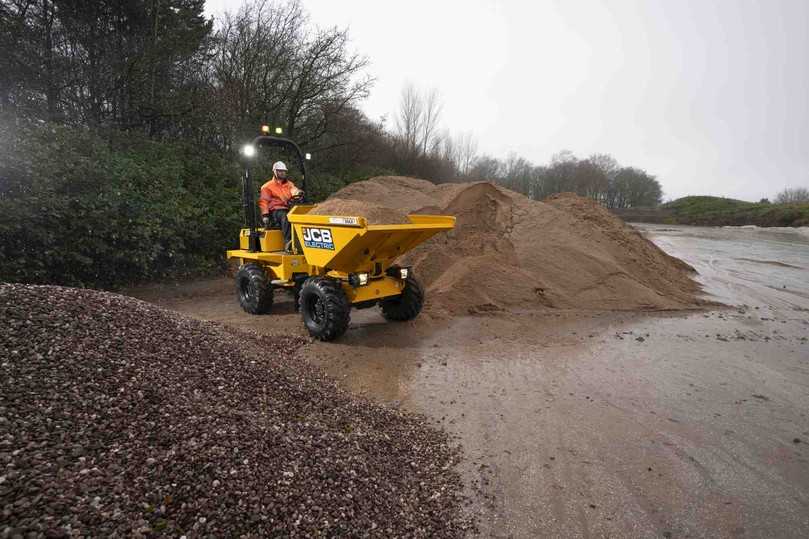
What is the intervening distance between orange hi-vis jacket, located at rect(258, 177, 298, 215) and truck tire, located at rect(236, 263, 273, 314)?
906 millimetres

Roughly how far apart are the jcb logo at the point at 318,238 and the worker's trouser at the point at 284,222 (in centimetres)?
82

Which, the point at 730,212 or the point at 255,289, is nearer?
the point at 255,289

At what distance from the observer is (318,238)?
17.6 ft

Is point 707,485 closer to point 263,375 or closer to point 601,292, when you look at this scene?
point 263,375

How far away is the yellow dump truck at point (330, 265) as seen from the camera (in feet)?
17.0

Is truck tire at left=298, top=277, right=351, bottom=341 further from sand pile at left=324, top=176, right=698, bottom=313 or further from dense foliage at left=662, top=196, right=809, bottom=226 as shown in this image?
dense foliage at left=662, top=196, right=809, bottom=226

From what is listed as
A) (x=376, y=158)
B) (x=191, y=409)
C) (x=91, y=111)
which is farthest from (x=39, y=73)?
(x=376, y=158)

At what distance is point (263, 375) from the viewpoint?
11.3 feet

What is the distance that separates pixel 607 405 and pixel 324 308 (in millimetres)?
3210

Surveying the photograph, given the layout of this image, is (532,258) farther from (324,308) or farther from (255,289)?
(255,289)

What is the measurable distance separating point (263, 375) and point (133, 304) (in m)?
1.38

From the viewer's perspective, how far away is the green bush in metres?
6.06

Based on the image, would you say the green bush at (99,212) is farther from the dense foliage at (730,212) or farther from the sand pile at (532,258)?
the dense foliage at (730,212)

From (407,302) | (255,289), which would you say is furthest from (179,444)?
(255,289)
